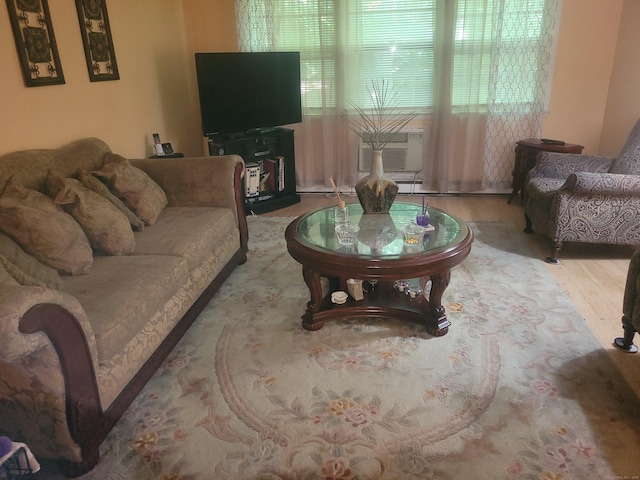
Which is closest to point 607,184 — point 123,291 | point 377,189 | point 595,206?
point 595,206

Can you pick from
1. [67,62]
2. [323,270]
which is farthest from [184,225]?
[67,62]

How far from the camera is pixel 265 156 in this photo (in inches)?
178

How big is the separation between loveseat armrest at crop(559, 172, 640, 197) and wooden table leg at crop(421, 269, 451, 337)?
1262 mm

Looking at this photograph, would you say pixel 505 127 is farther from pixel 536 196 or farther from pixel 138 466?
pixel 138 466

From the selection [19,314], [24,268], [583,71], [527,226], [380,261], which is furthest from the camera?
[583,71]

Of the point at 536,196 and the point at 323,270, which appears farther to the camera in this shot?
the point at 536,196

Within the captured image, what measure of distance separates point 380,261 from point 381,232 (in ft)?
1.36

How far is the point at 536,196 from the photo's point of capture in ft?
11.0

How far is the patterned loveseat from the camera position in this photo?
287 centimetres

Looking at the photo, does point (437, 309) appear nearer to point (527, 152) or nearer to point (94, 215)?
point (94, 215)

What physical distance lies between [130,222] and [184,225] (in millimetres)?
290

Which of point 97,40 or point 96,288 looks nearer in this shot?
point 96,288

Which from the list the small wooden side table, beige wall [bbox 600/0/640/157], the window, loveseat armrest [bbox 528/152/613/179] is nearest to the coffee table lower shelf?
loveseat armrest [bbox 528/152/613/179]

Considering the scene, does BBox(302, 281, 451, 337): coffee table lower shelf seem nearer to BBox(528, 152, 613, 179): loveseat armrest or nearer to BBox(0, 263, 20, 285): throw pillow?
BBox(0, 263, 20, 285): throw pillow
